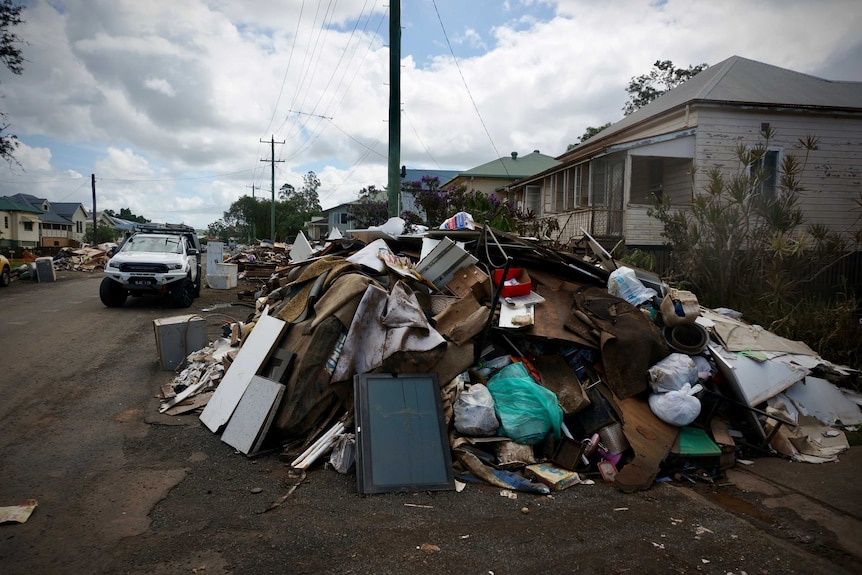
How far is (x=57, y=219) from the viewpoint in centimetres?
6241

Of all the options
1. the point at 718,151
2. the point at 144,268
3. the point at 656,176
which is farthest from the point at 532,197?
the point at 144,268

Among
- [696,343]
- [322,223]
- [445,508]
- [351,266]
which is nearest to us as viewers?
[445,508]

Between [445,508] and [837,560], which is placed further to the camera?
[445,508]

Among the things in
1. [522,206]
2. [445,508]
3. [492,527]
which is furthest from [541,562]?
[522,206]

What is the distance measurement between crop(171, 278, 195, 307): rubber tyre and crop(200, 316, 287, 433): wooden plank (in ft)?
25.3

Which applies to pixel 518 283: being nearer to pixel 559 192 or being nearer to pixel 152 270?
pixel 152 270

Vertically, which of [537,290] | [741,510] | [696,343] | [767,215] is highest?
[767,215]

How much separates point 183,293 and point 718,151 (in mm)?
13588

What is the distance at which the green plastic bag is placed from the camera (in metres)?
4.47

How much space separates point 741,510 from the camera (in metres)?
3.85

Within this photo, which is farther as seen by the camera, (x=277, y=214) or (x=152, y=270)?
(x=277, y=214)

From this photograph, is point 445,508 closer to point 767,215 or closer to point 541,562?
point 541,562

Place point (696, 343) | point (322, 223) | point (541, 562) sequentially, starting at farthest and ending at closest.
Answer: point (322, 223)
point (696, 343)
point (541, 562)

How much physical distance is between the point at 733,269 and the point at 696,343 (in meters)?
3.34
